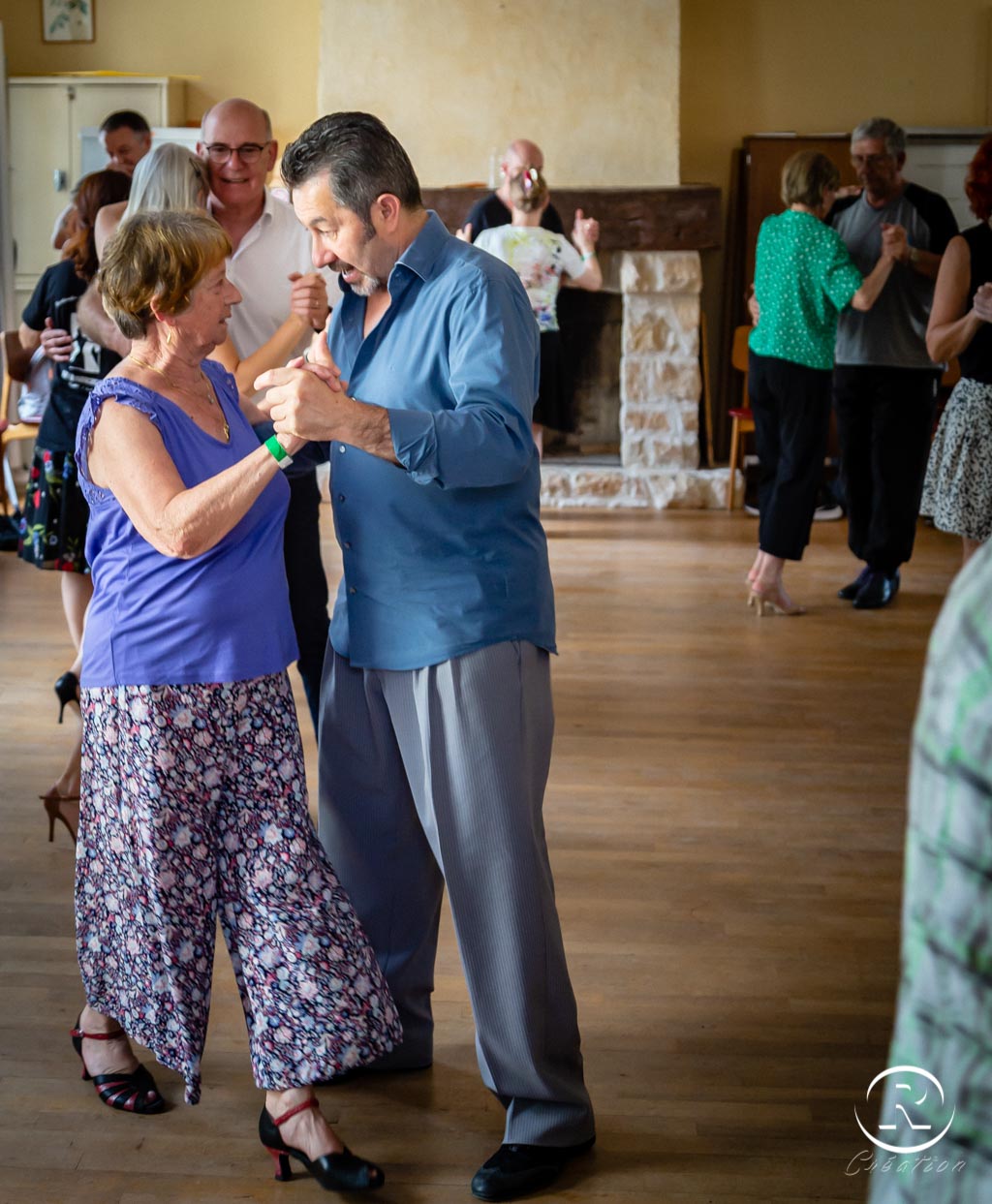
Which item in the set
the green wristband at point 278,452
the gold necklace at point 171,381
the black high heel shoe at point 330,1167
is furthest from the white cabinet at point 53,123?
the black high heel shoe at point 330,1167

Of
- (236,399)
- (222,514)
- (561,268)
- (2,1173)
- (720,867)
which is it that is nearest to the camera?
(222,514)

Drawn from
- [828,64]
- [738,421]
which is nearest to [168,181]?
[738,421]

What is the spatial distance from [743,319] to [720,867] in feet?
20.1

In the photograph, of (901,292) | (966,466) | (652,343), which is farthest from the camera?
(652,343)

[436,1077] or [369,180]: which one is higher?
[369,180]

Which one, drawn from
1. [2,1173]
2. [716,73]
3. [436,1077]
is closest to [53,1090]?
[2,1173]

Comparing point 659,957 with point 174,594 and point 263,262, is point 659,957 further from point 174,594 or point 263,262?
point 263,262

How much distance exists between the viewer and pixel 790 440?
5430 mm

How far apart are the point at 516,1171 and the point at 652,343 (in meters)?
6.70

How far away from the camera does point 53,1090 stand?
2408 mm

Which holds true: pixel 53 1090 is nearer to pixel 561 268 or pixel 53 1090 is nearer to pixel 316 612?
pixel 316 612

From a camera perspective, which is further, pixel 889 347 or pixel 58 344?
pixel 889 347

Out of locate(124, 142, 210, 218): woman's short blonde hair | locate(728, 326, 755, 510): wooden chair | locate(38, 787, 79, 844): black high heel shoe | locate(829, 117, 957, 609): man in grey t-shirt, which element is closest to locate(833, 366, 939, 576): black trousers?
locate(829, 117, 957, 609): man in grey t-shirt

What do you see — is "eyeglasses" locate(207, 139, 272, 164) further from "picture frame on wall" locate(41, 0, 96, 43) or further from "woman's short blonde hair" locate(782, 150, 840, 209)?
"picture frame on wall" locate(41, 0, 96, 43)
